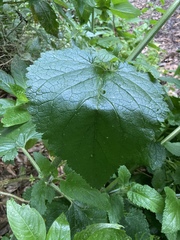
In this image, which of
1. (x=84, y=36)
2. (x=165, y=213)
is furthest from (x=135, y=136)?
(x=84, y=36)

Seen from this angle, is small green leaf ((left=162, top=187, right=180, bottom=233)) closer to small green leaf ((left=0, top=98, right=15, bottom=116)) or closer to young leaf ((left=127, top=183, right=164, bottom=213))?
young leaf ((left=127, top=183, right=164, bottom=213))

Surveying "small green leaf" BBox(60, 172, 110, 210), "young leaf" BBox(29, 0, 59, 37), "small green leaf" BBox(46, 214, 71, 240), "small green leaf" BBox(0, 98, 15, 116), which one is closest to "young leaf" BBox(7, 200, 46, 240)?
"small green leaf" BBox(46, 214, 71, 240)

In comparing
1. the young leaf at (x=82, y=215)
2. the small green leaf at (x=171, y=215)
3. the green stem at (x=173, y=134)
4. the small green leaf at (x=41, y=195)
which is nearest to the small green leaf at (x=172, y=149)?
the green stem at (x=173, y=134)

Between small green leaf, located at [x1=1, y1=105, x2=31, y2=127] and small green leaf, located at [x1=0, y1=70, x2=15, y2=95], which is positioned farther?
small green leaf, located at [x1=0, y1=70, x2=15, y2=95]

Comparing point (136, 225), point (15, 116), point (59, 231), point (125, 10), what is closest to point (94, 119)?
point (59, 231)

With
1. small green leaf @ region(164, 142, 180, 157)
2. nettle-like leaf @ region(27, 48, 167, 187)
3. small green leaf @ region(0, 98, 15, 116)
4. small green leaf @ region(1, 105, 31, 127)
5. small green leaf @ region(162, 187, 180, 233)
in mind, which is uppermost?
nettle-like leaf @ region(27, 48, 167, 187)

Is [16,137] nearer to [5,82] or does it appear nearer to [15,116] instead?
[15,116]

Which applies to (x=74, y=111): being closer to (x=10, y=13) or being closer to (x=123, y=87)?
(x=123, y=87)
